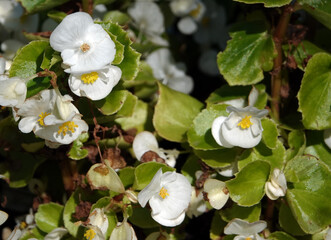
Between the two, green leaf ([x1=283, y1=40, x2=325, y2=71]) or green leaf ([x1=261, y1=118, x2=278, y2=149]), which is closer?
green leaf ([x1=261, y1=118, x2=278, y2=149])

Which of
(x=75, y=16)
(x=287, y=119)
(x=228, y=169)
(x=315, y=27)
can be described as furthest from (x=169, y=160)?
(x=315, y=27)

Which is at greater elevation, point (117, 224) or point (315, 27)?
point (315, 27)

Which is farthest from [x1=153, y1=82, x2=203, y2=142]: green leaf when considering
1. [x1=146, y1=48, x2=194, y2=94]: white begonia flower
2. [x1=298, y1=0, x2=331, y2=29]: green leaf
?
[x1=298, y1=0, x2=331, y2=29]: green leaf

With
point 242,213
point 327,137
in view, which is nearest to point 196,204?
point 242,213

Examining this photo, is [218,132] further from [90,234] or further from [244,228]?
[90,234]

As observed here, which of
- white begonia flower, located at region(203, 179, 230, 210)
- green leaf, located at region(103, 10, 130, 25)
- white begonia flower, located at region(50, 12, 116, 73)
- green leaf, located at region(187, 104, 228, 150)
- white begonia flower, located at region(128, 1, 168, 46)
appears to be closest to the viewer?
white begonia flower, located at region(50, 12, 116, 73)

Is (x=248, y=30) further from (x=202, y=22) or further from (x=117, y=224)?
(x=117, y=224)

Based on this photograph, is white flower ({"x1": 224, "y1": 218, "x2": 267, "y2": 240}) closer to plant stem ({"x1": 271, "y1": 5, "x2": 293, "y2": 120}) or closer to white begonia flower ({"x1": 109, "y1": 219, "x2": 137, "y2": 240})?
white begonia flower ({"x1": 109, "y1": 219, "x2": 137, "y2": 240})
